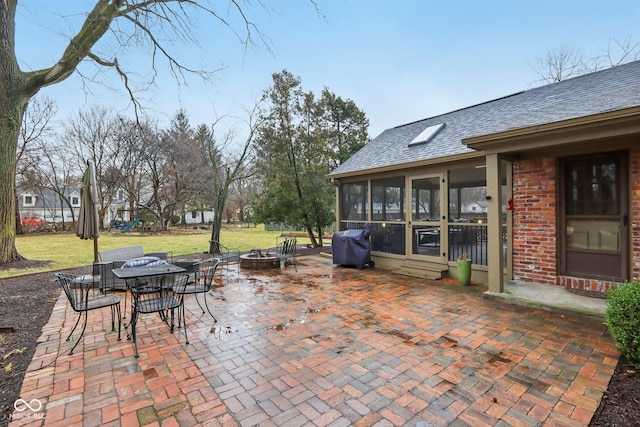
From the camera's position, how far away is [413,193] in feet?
22.8

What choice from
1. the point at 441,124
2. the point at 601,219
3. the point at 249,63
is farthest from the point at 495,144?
the point at 249,63

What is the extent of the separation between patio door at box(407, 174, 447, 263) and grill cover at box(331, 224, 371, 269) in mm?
1021

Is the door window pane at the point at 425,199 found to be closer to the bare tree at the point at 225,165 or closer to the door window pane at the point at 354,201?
the door window pane at the point at 354,201

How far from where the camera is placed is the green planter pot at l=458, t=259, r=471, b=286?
5570 mm

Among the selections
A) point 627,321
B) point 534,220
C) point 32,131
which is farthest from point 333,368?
point 32,131

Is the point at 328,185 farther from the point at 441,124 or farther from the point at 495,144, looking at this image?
the point at 495,144

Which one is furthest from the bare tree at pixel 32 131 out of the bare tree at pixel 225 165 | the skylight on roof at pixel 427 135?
the skylight on roof at pixel 427 135

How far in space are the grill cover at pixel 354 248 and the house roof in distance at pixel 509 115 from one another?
1700 millimetres

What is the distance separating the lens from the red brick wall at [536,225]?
486 cm

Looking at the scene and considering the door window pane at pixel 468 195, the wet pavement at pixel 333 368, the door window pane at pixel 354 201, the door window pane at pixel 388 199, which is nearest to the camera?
the wet pavement at pixel 333 368

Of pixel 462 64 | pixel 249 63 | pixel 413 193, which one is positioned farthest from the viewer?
pixel 462 64

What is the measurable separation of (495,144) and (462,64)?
990 centimetres

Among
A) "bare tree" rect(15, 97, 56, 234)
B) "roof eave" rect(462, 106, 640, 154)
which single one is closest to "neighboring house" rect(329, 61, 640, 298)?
"roof eave" rect(462, 106, 640, 154)

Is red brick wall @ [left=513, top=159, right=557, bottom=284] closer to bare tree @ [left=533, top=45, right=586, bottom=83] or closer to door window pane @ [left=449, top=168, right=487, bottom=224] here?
door window pane @ [left=449, top=168, right=487, bottom=224]
